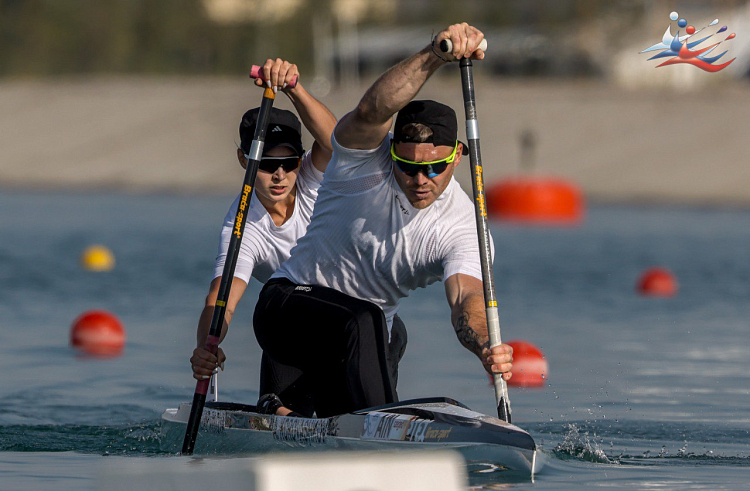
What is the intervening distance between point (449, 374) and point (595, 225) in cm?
1889

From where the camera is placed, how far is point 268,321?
288 inches

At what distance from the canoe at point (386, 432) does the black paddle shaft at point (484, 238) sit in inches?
8.5

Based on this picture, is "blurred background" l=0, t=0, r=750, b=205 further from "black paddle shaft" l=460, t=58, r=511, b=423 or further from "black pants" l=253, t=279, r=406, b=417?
"black pants" l=253, t=279, r=406, b=417

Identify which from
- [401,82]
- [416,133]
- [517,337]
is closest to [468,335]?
[416,133]

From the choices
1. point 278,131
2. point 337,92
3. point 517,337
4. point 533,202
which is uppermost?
point 337,92

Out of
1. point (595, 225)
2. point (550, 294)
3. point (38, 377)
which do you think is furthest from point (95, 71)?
point (38, 377)

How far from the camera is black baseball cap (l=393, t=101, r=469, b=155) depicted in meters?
6.82

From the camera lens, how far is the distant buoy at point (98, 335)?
1241 centimetres

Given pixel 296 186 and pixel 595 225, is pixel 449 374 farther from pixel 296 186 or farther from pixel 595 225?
pixel 595 225

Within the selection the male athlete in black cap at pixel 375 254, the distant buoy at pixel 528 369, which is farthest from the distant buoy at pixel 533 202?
the male athlete in black cap at pixel 375 254

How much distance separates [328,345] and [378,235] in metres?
0.61

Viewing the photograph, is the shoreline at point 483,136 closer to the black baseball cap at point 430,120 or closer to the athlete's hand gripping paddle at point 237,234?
the athlete's hand gripping paddle at point 237,234

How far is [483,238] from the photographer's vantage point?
7102 millimetres

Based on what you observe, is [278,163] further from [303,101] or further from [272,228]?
[303,101]
